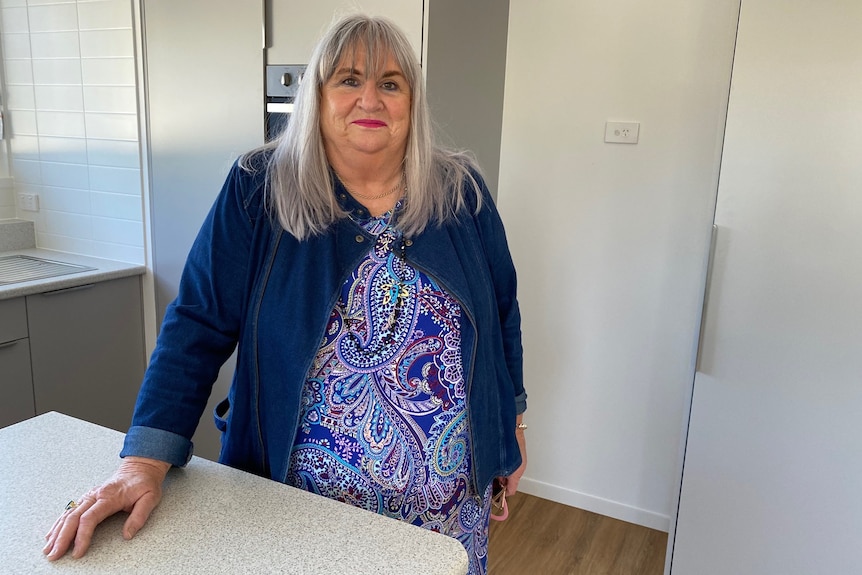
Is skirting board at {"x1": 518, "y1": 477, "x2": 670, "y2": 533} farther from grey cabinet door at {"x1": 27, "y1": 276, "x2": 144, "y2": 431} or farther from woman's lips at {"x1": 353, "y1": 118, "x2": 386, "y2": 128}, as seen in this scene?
woman's lips at {"x1": 353, "y1": 118, "x2": 386, "y2": 128}

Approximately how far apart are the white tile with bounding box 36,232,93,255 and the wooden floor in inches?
76.6

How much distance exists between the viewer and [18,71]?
8.84 ft

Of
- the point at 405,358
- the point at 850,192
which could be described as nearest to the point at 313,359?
the point at 405,358

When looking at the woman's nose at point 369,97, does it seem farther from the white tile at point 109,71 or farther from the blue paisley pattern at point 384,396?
the white tile at point 109,71

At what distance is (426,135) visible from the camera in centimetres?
116

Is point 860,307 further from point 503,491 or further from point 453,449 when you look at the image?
point 453,449

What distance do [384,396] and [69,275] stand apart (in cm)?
177

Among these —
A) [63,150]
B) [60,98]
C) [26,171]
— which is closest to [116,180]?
[63,150]

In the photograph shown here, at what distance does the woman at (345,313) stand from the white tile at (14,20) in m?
2.16

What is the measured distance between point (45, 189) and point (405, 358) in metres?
2.34

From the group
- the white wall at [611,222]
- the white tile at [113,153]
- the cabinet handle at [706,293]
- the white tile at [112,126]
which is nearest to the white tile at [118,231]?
the white tile at [113,153]

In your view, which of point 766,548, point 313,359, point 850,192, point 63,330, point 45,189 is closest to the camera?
point 313,359

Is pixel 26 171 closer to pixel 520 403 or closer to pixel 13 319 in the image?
pixel 13 319

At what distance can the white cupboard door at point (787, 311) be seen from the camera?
1596 mm
